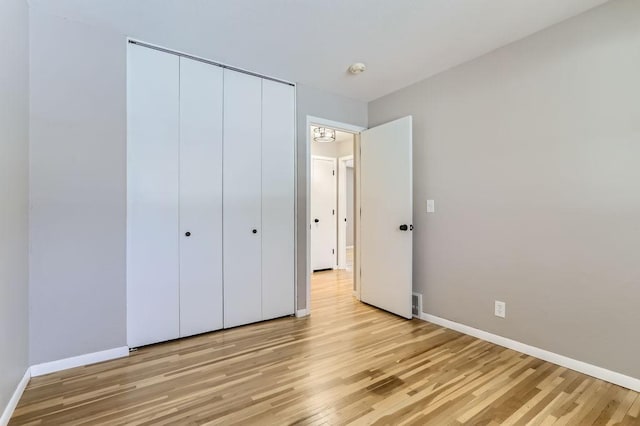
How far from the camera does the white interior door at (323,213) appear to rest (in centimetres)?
542

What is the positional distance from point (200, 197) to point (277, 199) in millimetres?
739

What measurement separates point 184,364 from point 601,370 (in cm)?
277

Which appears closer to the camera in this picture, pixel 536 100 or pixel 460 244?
pixel 536 100

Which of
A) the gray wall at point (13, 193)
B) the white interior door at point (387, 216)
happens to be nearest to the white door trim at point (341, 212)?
the white interior door at point (387, 216)

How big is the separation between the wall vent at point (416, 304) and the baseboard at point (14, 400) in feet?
9.74

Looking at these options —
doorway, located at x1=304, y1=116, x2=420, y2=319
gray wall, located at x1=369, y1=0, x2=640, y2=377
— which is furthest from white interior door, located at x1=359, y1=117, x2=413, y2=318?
gray wall, located at x1=369, y1=0, x2=640, y2=377

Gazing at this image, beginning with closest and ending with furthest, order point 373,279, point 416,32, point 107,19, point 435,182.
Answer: point 107,19 → point 416,32 → point 435,182 → point 373,279

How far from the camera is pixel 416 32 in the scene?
2223mm

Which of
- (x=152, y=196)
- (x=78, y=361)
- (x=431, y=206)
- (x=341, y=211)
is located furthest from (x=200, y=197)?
(x=341, y=211)

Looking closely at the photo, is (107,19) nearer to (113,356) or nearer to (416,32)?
(416,32)

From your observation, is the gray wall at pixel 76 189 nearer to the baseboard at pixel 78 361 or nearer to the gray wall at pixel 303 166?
the baseboard at pixel 78 361

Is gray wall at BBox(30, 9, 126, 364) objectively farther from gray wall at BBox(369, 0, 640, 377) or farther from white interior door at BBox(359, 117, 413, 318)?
gray wall at BBox(369, 0, 640, 377)

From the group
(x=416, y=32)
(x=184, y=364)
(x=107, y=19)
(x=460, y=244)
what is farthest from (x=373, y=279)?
(x=107, y=19)

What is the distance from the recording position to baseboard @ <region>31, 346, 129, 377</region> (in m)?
1.96
